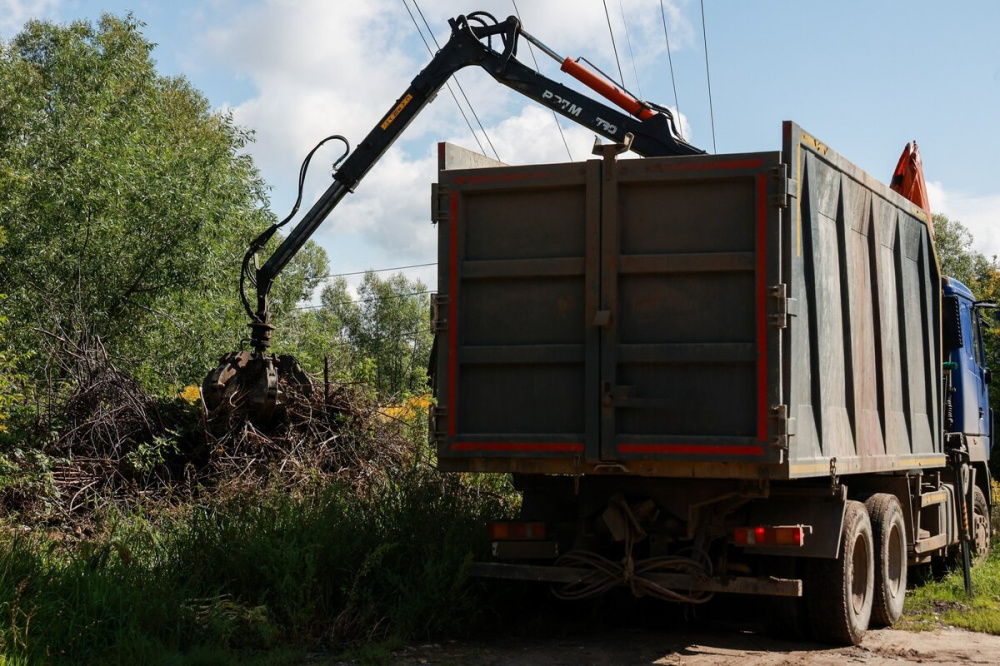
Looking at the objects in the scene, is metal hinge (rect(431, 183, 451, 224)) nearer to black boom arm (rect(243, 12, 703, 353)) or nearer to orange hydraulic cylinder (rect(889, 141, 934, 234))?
black boom arm (rect(243, 12, 703, 353))

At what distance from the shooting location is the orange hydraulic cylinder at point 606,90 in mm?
11766

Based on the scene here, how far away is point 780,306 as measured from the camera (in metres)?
6.64

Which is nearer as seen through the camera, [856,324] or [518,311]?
[518,311]

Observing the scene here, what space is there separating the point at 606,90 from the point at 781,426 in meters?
6.48

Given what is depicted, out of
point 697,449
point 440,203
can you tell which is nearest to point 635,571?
point 697,449

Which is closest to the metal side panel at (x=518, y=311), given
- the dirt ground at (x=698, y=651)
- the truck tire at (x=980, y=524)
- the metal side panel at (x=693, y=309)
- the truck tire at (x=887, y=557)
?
the metal side panel at (x=693, y=309)

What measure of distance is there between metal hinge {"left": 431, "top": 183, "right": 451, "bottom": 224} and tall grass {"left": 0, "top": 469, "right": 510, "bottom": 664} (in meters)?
2.38

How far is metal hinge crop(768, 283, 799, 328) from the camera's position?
21.7 ft

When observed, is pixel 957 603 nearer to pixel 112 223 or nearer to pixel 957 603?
pixel 957 603

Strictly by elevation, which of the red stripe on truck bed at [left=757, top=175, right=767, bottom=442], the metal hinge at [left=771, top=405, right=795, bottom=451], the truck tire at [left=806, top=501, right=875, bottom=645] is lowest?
the truck tire at [left=806, top=501, right=875, bottom=645]

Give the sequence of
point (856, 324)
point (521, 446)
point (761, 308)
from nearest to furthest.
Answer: point (761, 308) → point (521, 446) → point (856, 324)

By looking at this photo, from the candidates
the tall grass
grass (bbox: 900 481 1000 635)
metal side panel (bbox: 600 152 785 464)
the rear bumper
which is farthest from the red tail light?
grass (bbox: 900 481 1000 635)

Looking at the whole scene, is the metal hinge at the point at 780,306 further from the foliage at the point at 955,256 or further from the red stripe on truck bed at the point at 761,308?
the foliage at the point at 955,256

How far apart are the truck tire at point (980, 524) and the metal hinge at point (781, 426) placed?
6.59 metres
